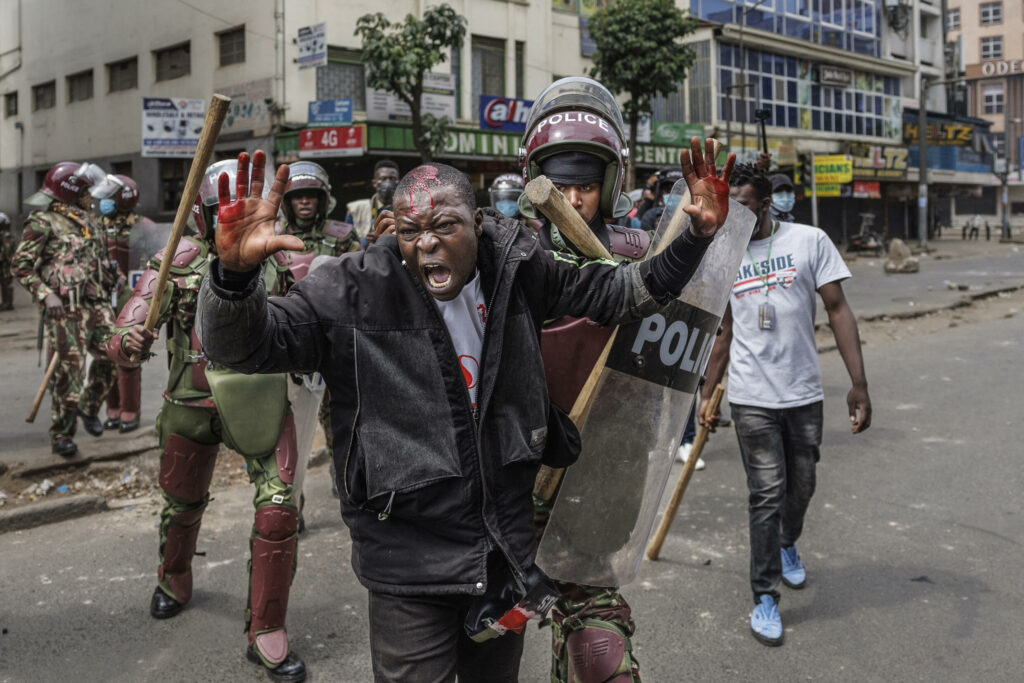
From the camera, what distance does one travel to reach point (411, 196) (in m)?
2.22

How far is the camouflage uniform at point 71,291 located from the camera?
690 centimetres

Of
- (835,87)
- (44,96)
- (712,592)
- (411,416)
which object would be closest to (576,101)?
(411,416)

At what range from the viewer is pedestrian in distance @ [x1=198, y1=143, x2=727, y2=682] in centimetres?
220

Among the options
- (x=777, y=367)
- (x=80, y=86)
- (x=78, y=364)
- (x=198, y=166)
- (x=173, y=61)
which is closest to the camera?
(x=198, y=166)

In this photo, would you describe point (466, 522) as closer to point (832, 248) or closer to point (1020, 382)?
point (832, 248)

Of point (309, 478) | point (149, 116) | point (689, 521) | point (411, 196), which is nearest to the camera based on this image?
point (411, 196)

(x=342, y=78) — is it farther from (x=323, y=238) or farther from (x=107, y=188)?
(x=323, y=238)

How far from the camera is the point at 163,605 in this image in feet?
13.6

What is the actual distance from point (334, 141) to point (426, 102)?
108 inches

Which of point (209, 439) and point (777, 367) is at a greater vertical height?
point (777, 367)

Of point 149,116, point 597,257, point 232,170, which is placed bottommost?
point 597,257

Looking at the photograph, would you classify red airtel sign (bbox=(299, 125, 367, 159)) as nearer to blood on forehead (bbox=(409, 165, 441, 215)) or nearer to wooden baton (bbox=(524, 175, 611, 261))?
wooden baton (bbox=(524, 175, 611, 261))

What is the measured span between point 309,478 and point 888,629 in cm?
395

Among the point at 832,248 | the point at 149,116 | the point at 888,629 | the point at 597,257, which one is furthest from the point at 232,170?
the point at 149,116
